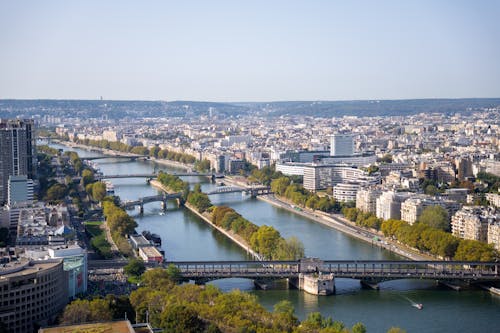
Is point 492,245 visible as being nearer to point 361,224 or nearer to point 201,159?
point 361,224

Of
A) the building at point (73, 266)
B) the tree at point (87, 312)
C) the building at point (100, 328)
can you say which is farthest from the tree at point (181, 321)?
the building at point (73, 266)

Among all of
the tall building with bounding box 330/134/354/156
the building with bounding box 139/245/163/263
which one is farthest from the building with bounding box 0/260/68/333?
the tall building with bounding box 330/134/354/156

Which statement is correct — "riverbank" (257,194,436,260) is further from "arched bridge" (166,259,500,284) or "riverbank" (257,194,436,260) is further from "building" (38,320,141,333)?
"building" (38,320,141,333)

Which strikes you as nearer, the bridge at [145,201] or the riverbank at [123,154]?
the bridge at [145,201]

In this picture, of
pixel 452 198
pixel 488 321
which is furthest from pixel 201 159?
pixel 488 321

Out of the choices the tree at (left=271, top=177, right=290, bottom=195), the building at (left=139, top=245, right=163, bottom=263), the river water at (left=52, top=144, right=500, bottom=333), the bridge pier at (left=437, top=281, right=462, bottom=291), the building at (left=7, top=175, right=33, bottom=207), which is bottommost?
the river water at (left=52, top=144, right=500, bottom=333)

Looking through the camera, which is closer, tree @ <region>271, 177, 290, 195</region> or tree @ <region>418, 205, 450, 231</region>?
tree @ <region>418, 205, 450, 231</region>

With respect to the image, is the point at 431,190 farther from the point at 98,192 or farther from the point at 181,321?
the point at 181,321

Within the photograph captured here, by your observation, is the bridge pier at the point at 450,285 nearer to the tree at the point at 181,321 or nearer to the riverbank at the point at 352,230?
the riverbank at the point at 352,230
